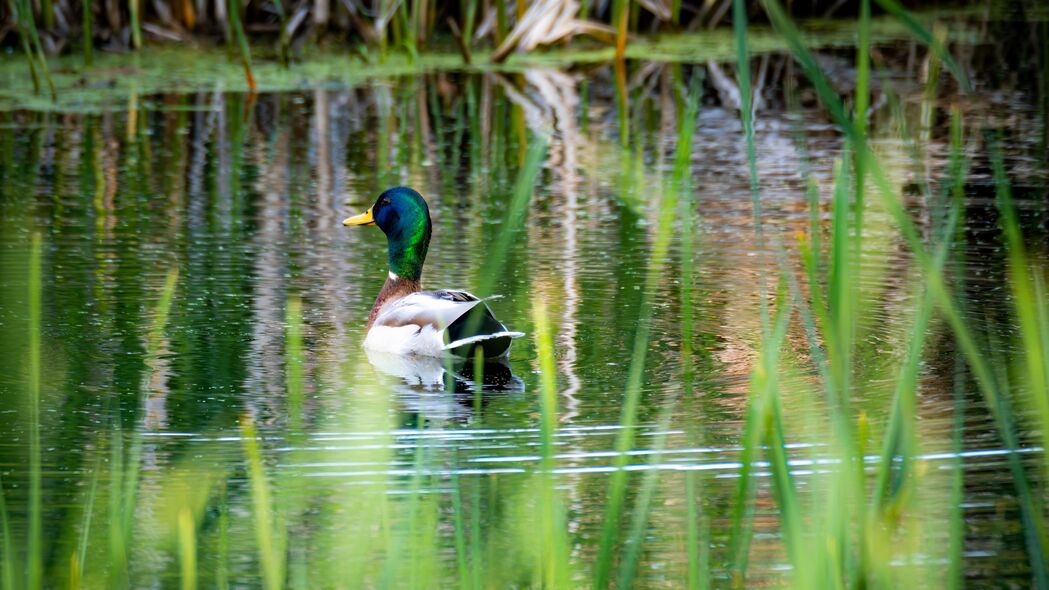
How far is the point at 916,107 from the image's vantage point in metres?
11.2

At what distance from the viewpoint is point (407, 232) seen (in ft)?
20.4

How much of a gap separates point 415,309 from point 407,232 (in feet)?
2.34

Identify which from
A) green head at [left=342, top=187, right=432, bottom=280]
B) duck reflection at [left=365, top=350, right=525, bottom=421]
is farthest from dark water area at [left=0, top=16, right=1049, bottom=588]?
green head at [left=342, top=187, right=432, bottom=280]

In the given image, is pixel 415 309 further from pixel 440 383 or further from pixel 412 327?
pixel 440 383

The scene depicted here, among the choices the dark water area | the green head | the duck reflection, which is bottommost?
the duck reflection

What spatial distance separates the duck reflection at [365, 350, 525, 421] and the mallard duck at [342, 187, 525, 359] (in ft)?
0.14

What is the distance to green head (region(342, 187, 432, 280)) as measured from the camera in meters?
6.20

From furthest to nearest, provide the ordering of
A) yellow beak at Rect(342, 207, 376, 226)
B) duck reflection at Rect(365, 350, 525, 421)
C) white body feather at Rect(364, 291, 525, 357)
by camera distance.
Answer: yellow beak at Rect(342, 207, 376, 226) < white body feather at Rect(364, 291, 525, 357) < duck reflection at Rect(365, 350, 525, 421)

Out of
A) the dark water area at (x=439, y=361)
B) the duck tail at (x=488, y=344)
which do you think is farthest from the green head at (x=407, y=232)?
the duck tail at (x=488, y=344)

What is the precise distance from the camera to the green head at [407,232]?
620 centimetres

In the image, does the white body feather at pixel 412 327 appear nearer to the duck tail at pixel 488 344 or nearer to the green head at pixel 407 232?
the duck tail at pixel 488 344

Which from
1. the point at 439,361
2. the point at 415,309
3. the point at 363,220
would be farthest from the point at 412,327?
the point at 363,220

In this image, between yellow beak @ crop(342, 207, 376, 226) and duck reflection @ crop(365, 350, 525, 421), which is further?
yellow beak @ crop(342, 207, 376, 226)

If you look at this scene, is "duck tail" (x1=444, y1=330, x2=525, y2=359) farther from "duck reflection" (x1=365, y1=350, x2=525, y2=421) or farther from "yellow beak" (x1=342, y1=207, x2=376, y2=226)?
"yellow beak" (x1=342, y1=207, x2=376, y2=226)
